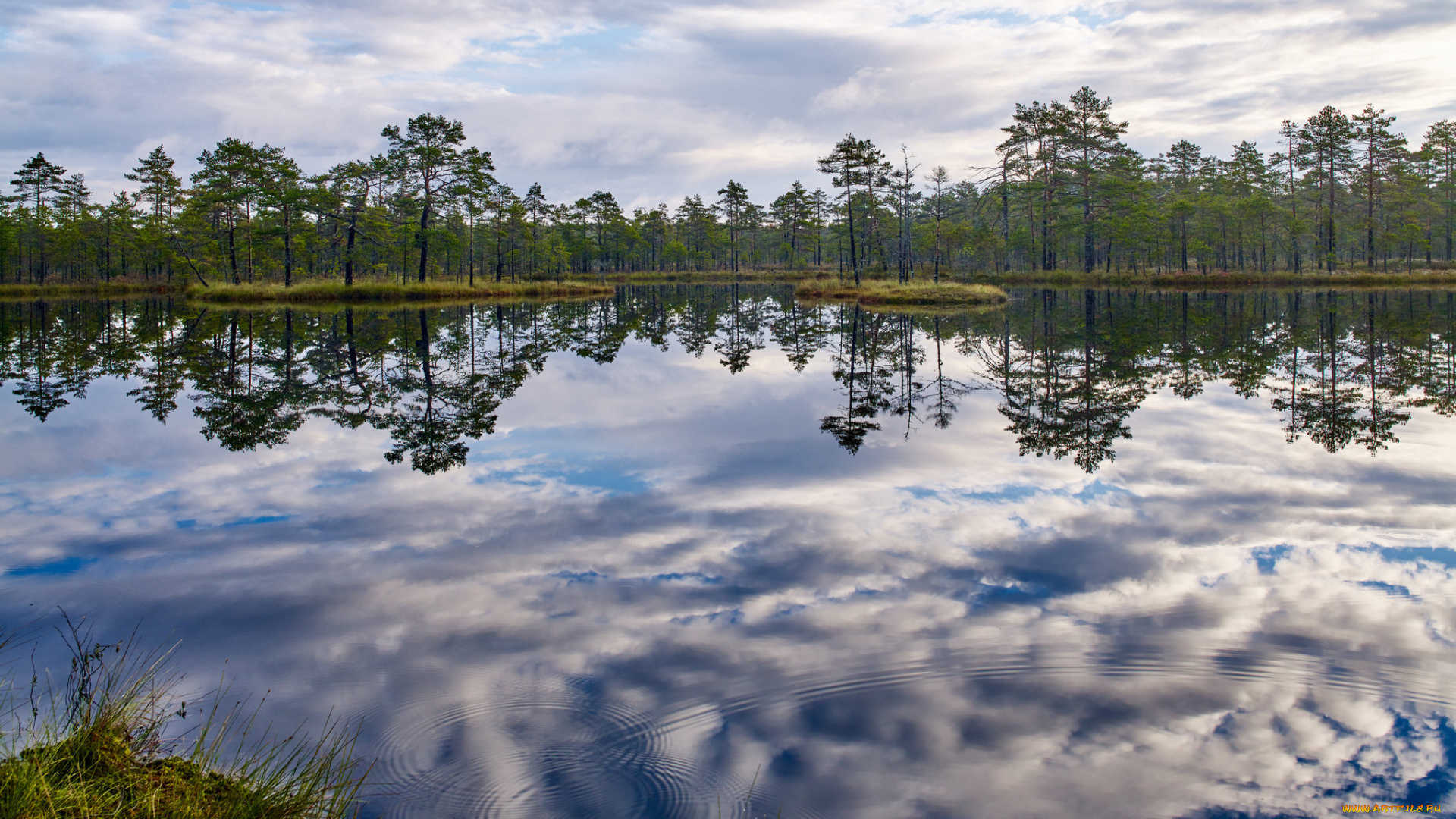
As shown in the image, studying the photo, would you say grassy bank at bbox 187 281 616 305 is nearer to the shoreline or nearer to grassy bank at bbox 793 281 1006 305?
the shoreline

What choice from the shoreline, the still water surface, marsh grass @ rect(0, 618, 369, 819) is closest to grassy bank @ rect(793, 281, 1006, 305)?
the shoreline

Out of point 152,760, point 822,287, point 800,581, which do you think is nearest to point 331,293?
point 822,287

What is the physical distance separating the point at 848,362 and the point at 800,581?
1313cm

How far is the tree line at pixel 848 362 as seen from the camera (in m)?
11.2

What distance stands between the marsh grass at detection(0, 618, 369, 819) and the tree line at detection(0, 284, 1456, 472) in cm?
520

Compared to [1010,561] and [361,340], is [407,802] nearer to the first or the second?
[1010,561]

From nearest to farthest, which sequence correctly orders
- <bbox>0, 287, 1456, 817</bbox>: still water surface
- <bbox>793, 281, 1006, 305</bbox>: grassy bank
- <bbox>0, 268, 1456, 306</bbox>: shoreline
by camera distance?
<bbox>0, 287, 1456, 817</bbox>: still water surface < <bbox>793, 281, 1006, 305</bbox>: grassy bank < <bbox>0, 268, 1456, 306</bbox>: shoreline

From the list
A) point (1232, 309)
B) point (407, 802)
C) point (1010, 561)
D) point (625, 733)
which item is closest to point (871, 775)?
point (625, 733)

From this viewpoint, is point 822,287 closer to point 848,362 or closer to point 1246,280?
point 1246,280

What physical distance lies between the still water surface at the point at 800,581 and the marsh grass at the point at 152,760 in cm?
25

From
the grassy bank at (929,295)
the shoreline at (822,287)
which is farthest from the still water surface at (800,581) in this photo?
the shoreline at (822,287)

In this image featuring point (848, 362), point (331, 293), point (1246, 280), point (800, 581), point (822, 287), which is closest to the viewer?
point (800, 581)

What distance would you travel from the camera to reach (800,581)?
18.1ft

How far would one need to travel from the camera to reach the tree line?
1123 cm
